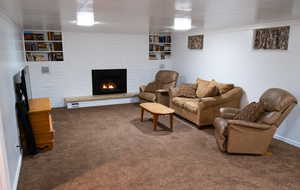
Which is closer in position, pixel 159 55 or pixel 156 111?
pixel 156 111

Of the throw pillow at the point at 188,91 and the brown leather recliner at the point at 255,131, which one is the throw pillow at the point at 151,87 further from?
the brown leather recliner at the point at 255,131

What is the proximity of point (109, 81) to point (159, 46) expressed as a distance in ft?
6.23

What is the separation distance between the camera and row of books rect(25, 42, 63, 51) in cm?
570

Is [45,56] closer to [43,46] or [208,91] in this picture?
[43,46]

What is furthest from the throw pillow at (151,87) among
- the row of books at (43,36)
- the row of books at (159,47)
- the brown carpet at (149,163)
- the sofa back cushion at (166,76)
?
the row of books at (43,36)

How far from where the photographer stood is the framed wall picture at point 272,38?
389cm

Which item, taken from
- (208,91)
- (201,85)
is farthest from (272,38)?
(201,85)

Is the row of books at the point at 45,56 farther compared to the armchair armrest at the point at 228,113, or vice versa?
the row of books at the point at 45,56

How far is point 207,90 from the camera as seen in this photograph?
493 centimetres

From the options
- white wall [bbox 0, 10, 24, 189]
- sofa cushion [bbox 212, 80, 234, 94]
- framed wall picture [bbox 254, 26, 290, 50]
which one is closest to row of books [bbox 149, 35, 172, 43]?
sofa cushion [bbox 212, 80, 234, 94]

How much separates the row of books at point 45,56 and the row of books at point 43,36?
377 mm

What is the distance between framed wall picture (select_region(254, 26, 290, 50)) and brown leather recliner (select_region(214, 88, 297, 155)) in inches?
39.1

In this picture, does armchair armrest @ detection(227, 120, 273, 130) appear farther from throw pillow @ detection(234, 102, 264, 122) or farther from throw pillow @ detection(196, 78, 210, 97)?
throw pillow @ detection(196, 78, 210, 97)

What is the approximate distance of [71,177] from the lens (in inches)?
111
